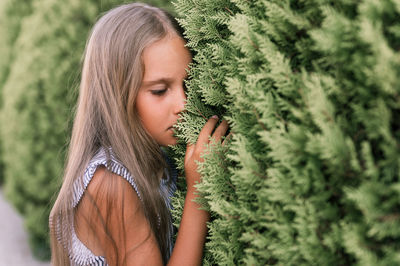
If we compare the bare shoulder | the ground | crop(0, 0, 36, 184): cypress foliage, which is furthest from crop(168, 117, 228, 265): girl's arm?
crop(0, 0, 36, 184): cypress foliage

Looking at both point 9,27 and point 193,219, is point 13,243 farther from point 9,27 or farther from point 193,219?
point 193,219

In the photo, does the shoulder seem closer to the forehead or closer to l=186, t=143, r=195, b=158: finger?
l=186, t=143, r=195, b=158: finger

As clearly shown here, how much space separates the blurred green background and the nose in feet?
8.54

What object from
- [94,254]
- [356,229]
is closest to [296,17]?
[356,229]

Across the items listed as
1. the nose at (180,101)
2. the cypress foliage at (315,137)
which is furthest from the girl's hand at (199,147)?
the nose at (180,101)

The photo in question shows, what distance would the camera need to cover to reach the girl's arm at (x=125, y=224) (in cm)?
166

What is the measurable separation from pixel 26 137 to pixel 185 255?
3.97 meters

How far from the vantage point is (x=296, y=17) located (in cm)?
118

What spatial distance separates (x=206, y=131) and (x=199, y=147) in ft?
0.27

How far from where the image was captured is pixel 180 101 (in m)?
1.90

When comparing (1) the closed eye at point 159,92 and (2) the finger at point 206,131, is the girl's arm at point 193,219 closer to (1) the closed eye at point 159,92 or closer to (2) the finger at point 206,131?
(2) the finger at point 206,131

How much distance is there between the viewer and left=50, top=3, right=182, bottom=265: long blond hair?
198cm

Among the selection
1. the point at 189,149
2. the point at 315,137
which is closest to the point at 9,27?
the point at 189,149

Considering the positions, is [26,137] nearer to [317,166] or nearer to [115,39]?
[115,39]
